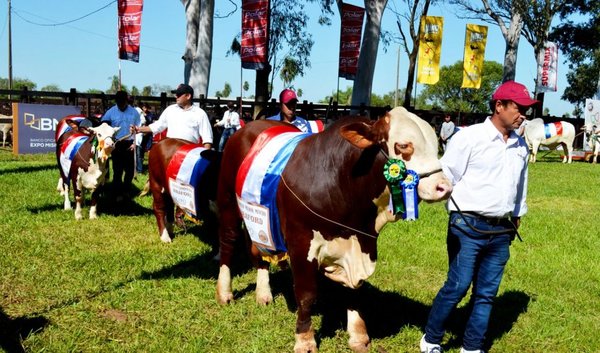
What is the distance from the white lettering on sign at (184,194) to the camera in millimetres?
6438

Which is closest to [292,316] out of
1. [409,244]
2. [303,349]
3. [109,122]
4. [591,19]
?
[303,349]

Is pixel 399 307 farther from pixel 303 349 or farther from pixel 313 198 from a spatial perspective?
pixel 313 198

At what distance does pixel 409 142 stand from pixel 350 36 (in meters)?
18.8

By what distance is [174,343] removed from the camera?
14.7ft

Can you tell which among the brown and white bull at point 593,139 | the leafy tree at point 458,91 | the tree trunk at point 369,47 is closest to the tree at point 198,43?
the tree trunk at point 369,47

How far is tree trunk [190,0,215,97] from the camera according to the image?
18.9m

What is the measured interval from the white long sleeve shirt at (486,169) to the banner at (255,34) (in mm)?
14104

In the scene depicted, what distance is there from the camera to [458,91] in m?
87.9

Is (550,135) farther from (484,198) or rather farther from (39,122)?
(484,198)

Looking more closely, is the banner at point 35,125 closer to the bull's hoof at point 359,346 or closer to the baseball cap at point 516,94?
the bull's hoof at point 359,346

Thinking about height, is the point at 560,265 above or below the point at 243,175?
below

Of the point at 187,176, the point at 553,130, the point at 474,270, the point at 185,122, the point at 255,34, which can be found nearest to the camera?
the point at 474,270

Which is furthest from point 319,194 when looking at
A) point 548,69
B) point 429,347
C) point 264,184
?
point 548,69

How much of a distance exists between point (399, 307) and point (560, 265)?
9.39ft
